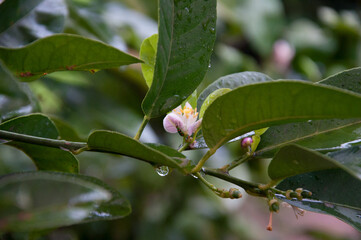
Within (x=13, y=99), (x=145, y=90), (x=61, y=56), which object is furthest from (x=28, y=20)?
(x=145, y=90)

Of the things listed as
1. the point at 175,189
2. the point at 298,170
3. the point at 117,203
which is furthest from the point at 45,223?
the point at 175,189

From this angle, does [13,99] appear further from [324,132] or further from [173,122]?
[324,132]

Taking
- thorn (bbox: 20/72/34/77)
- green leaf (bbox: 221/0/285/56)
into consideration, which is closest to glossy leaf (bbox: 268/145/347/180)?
thorn (bbox: 20/72/34/77)

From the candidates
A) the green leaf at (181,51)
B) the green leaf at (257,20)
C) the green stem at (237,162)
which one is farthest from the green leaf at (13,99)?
the green leaf at (257,20)

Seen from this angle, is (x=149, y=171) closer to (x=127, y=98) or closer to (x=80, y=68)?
(x=127, y=98)

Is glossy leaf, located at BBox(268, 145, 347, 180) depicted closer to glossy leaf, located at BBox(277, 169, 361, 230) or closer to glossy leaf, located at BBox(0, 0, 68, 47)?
glossy leaf, located at BBox(277, 169, 361, 230)

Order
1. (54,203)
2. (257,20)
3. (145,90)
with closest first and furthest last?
(54,203) < (145,90) < (257,20)

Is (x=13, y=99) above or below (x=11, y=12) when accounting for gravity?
below
